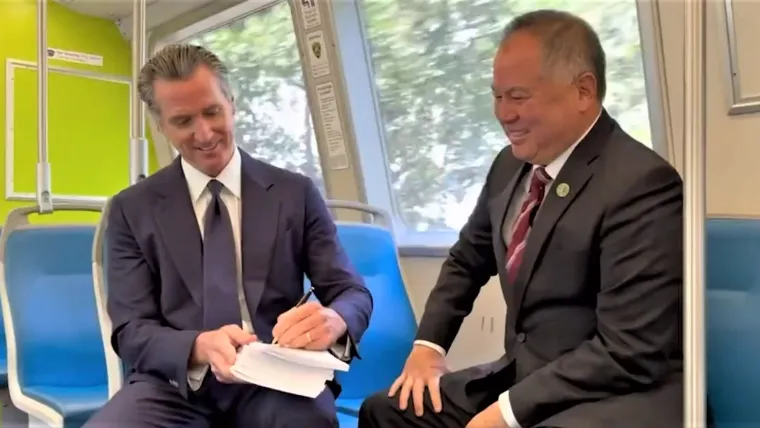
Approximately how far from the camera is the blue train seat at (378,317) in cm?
270

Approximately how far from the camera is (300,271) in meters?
2.16

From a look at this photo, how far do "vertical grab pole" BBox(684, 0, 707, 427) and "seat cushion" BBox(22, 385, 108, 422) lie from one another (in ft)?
5.64

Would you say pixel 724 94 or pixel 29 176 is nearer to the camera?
pixel 724 94

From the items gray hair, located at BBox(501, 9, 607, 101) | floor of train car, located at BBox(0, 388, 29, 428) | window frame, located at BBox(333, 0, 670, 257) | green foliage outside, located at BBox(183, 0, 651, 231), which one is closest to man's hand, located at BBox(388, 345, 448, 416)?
gray hair, located at BBox(501, 9, 607, 101)

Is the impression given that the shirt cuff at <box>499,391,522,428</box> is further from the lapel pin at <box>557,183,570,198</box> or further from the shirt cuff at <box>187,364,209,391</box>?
the shirt cuff at <box>187,364,209,391</box>

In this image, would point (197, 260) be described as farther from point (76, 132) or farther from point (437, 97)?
point (76, 132)

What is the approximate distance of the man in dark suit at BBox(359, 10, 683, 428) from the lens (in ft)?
5.17

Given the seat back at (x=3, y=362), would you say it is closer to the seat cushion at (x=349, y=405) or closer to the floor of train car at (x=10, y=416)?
the floor of train car at (x=10, y=416)

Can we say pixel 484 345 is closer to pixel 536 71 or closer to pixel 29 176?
pixel 536 71

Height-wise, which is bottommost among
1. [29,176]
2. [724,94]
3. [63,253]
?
[63,253]

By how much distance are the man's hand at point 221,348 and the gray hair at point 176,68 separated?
0.64 meters

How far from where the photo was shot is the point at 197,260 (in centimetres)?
204

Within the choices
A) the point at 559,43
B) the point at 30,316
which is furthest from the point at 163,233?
the point at 559,43

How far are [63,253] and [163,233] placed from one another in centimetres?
87
